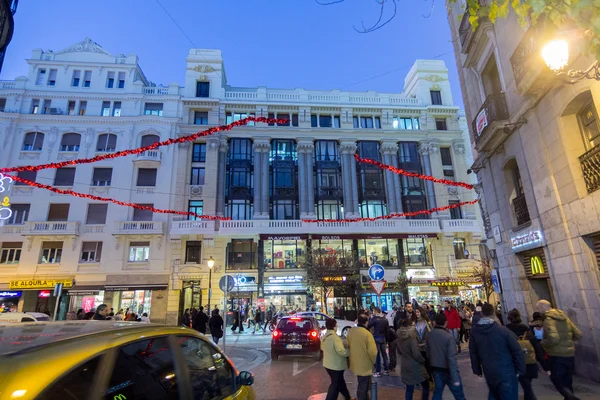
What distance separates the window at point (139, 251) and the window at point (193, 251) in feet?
10.2

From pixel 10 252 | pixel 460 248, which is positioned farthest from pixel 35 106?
pixel 460 248

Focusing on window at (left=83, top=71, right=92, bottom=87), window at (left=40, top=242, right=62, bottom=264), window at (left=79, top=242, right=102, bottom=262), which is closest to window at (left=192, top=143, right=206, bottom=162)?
window at (left=79, top=242, right=102, bottom=262)

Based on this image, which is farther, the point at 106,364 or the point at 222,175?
the point at 222,175

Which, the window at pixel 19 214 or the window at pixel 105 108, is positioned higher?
the window at pixel 105 108

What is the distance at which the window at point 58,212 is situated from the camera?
27.5 meters

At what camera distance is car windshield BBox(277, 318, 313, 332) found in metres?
11.9

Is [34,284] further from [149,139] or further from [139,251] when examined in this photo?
[149,139]

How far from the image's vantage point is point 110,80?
31672 mm

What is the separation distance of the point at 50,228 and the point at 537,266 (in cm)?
3137

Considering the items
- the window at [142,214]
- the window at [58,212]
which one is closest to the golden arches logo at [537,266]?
the window at [142,214]

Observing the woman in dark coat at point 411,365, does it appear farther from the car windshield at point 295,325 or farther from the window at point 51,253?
the window at point 51,253

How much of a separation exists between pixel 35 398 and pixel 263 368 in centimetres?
1007

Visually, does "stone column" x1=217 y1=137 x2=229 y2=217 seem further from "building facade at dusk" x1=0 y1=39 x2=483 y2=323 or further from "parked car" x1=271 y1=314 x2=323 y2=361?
"parked car" x1=271 y1=314 x2=323 y2=361

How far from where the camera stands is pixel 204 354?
10.8 feet
